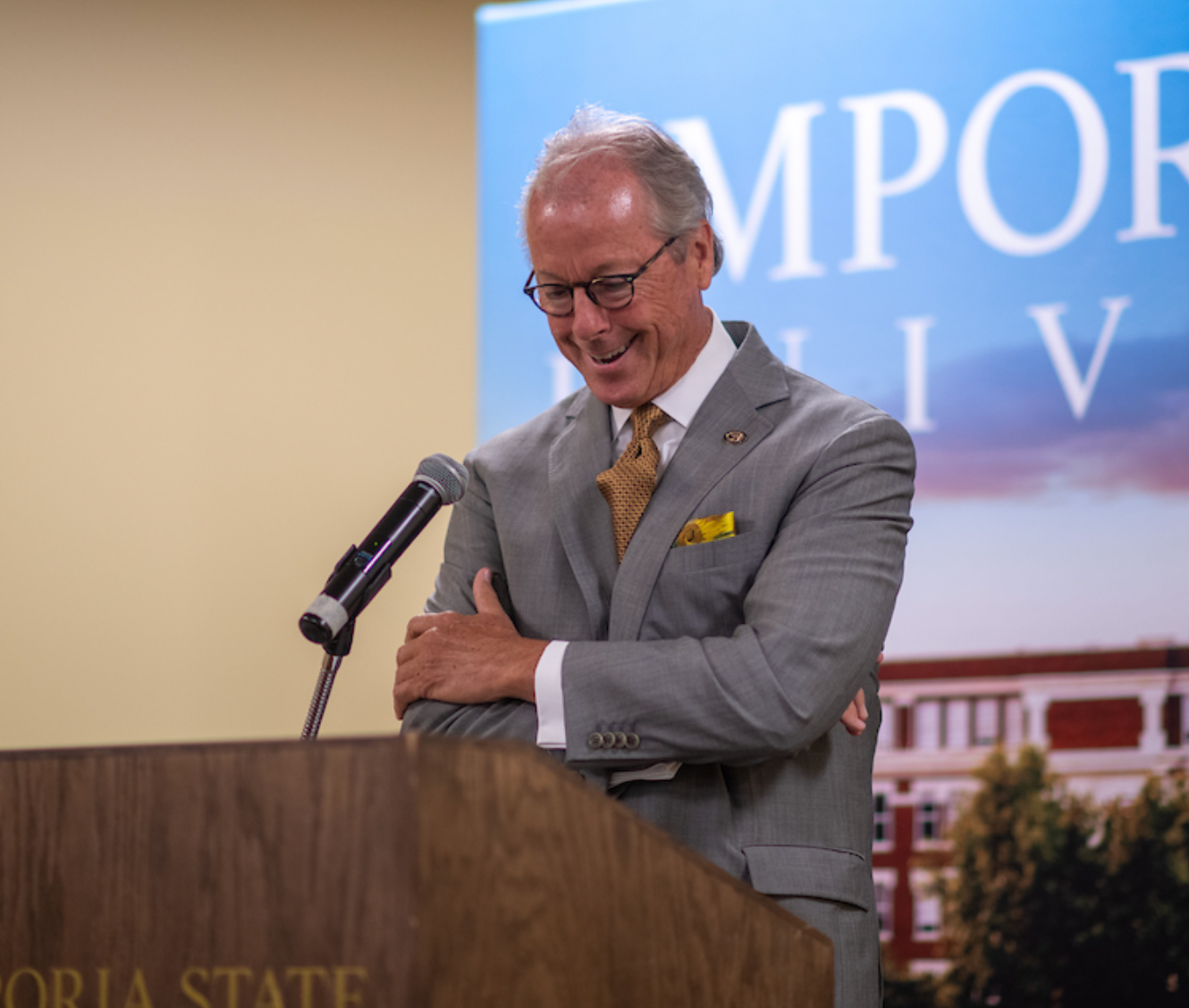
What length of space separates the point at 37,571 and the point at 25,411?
0.50 metres

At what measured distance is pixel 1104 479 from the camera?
2.91 meters

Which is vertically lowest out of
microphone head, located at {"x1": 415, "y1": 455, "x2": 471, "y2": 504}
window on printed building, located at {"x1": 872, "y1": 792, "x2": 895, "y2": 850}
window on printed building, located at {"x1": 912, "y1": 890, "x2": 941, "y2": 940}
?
window on printed building, located at {"x1": 912, "y1": 890, "x2": 941, "y2": 940}

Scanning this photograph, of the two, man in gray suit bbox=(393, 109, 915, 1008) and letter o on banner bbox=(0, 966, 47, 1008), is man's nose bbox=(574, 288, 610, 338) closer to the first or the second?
man in gray suit bbox=(393, 109, 915, 1008)

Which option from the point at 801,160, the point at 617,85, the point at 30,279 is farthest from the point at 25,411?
the point at 801,160

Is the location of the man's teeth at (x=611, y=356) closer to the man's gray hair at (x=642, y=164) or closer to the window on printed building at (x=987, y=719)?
the man's gray hair at (x=642, y=164)

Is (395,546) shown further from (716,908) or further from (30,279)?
(30,279)

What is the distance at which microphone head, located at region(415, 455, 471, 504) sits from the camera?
62.7 inches

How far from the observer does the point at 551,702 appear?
1584 millimetres

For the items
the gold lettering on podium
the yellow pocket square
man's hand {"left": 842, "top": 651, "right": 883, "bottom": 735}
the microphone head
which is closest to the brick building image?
man's hand {"left": 842, "top": 651, "right": 883, "bottom": 735}

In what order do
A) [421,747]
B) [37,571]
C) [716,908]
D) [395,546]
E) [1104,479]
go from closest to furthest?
[421,747]
[716,908]
[395,546]
[1104,479]
[37,571]

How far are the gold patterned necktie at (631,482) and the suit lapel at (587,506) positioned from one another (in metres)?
0.01

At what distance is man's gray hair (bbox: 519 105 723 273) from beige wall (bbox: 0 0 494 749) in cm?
197

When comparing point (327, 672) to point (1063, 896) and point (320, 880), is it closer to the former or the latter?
point (320, 880)

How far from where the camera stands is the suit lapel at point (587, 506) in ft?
5.90
